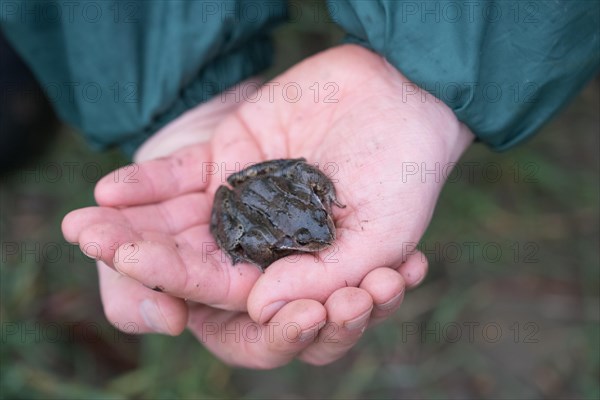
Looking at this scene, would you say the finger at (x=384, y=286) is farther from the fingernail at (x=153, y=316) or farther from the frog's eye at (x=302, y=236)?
the fingernail at (x=153, y=316)

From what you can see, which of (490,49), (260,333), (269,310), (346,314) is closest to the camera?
(346,314)

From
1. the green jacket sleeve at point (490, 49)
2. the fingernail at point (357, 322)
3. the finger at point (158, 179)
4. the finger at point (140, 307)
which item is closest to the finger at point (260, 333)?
the fingernail at point (357, 322)

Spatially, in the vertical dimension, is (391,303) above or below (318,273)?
below

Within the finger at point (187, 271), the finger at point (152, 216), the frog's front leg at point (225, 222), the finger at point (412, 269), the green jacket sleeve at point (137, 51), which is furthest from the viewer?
the green jacket sleeve at point (137, 51)

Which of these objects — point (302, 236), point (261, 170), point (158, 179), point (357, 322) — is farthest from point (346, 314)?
point (158, 179)

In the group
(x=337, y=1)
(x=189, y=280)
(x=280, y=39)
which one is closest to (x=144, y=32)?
(x=337, y=1)

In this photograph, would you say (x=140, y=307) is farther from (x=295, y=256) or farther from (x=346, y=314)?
(x=346, y=314)
